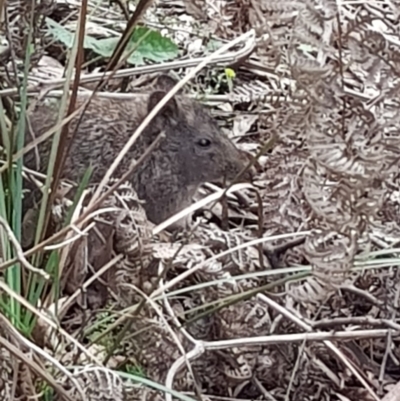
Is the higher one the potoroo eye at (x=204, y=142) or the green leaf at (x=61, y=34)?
the green leaf at (x=61, y=34)

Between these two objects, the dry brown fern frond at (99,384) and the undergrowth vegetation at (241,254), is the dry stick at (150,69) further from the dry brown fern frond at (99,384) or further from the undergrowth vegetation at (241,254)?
the dry brown fern frond at (99,384)

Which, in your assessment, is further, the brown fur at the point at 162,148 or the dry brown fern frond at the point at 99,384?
the brown fur at the point at 162,148

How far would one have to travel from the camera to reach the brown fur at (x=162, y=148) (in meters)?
4.14

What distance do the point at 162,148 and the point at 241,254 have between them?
163cm

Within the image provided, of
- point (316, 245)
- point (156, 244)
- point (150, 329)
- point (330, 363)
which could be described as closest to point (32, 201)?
point (156, 244)

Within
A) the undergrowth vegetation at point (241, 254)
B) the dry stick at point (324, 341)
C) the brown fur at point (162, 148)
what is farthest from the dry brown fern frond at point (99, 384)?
the brown fur at point (162, 148)

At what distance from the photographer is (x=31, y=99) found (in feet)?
11.7

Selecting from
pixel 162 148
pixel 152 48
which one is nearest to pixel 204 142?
pixel 162 148

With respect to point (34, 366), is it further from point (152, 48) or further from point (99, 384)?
point (152, 48)

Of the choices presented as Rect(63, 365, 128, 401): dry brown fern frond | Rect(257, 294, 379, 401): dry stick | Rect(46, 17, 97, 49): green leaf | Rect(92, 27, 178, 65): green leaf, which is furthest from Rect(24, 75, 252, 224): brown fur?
Rect(63, 365, 128, 401): dry brown fern frond

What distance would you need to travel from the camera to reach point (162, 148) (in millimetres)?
4555

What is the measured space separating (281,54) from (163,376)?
94 cm

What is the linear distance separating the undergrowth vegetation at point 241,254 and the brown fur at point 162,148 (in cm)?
Result: 59

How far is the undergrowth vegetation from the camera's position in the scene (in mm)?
2117
